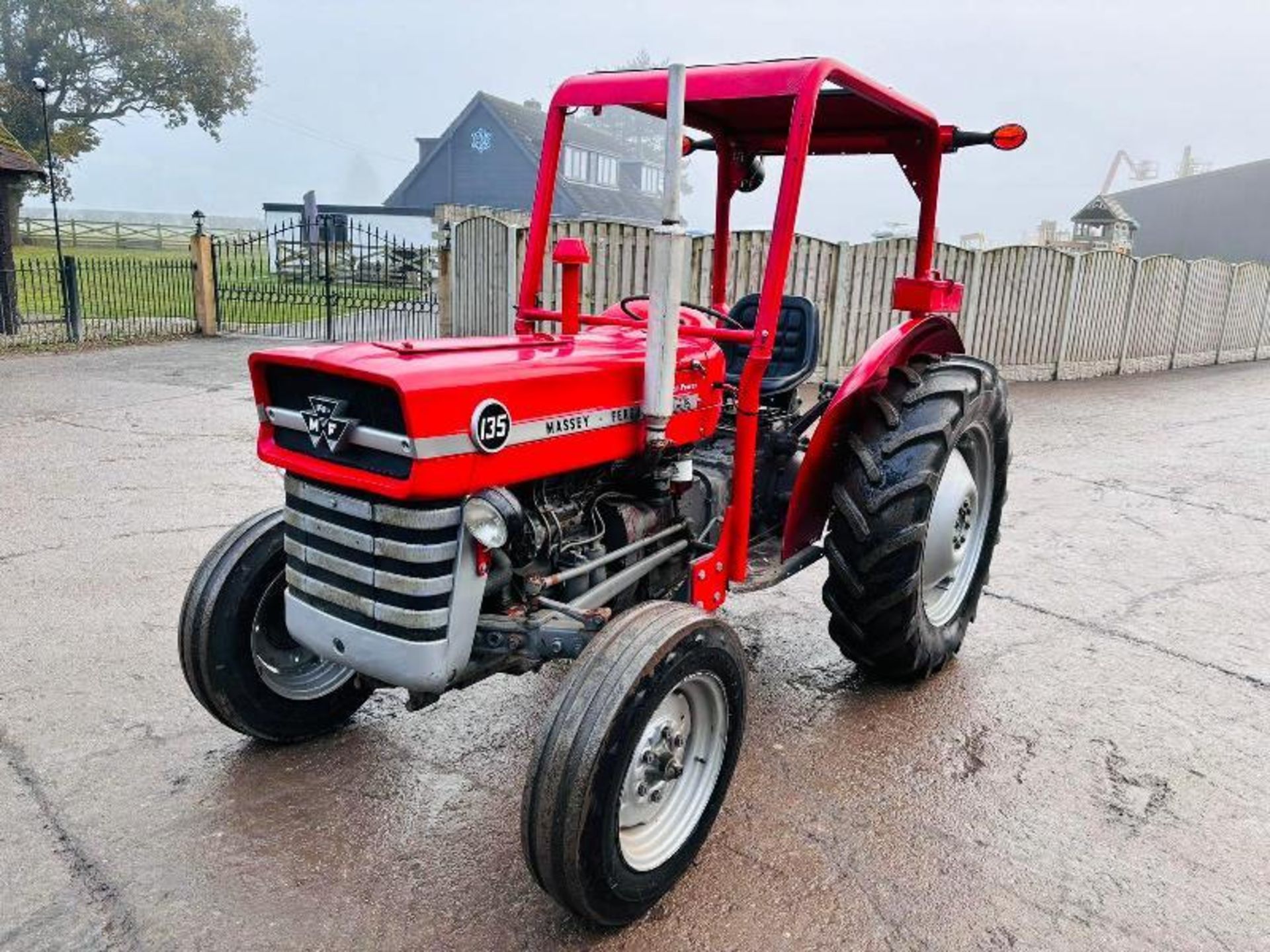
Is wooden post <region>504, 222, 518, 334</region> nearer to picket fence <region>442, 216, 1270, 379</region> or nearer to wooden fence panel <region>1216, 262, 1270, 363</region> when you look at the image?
picket fence <region>442, 216, 1270, 379</region>

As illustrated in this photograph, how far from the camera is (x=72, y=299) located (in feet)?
39.3

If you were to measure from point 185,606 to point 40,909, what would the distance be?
829mm

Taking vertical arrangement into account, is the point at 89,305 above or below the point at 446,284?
below

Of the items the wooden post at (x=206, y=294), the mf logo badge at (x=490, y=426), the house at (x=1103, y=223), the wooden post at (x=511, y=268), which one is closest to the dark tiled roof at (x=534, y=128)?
the house at (x=1103, y=223)

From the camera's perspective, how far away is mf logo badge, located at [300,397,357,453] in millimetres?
2299

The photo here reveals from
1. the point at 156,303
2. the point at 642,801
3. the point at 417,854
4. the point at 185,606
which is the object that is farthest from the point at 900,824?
the point at 156,303

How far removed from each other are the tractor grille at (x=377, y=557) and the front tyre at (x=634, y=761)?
41 cm

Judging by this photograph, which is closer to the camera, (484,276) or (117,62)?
(484,276)

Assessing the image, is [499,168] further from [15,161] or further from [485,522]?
[485,522]

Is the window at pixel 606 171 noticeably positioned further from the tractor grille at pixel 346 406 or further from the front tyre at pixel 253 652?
the tractor grille at pixel 346 406

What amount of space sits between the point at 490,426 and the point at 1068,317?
1185 cm

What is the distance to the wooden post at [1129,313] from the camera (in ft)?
43.5

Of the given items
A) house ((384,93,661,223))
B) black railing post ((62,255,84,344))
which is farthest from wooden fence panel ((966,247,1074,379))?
house ((384,93,661,223))

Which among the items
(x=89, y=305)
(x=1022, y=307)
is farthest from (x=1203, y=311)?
(x=89, y=305)
